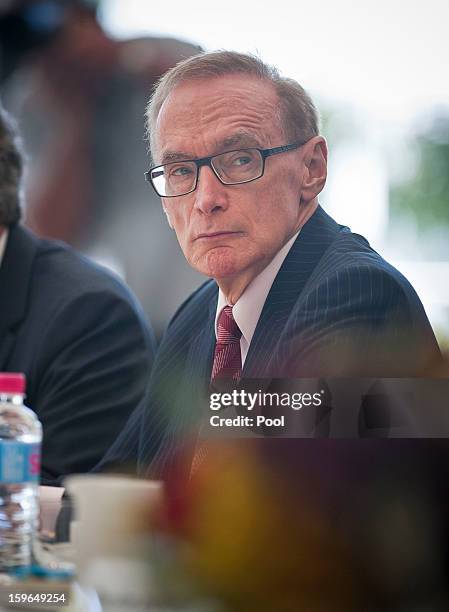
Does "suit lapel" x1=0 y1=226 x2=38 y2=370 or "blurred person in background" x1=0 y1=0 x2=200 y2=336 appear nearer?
"blurred person in background" x1=0 y1=0 x2=200 y2=336

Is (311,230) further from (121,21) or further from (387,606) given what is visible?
(387,606)

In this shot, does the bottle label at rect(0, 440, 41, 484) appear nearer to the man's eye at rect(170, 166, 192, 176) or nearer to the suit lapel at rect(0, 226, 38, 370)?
the suit lapel at rect(0, 226, 38, 370)

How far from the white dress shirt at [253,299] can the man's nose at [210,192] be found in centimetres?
15

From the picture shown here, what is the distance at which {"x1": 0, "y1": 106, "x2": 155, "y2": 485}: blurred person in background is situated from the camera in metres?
2.09

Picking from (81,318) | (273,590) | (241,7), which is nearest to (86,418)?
(81,318)

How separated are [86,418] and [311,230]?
25.3 inches

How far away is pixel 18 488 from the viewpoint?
79.0 inches

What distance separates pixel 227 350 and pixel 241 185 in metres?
0.34

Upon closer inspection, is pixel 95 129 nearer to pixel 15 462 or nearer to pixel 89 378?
pixel 89 378

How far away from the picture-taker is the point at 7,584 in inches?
78.2

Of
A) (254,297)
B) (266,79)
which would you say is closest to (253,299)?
(254,297)

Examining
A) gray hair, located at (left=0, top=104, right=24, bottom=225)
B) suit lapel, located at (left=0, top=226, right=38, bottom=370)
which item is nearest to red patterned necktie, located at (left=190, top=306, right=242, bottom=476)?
suit lapel, located at (left=0, top=226, right=38, bottom=370)

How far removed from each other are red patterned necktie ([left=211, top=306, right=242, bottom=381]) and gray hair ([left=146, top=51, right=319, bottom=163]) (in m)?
0.40

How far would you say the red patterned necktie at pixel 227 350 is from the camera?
2000mm
